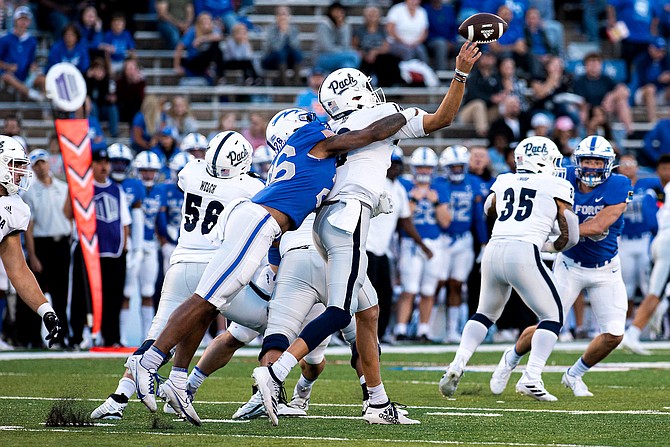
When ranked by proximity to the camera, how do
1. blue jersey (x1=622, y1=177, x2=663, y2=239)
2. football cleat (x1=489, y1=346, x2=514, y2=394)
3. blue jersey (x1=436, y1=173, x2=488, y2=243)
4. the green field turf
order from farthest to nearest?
blue jersey (x1=622, y1=177, x2=663, y2=239) → blue jersey (x1=436, y1=173, x2=488, y2=243) → football cleat (x1=489, y1=346, x2=514, y2=394) → the green field turf

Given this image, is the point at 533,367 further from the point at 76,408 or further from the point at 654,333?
the point at 654,333

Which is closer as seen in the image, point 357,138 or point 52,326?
point 52,326

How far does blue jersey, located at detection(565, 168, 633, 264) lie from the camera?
9008 mm

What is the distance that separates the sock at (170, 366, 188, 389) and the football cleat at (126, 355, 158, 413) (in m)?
0.16

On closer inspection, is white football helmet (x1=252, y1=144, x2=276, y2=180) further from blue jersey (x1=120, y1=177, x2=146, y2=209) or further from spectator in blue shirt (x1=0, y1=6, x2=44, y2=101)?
spectator in blue shirt (x1=0, y1=6, x2=44, y2=101)

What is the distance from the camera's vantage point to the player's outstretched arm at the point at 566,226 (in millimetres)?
8422

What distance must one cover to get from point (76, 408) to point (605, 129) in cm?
1085

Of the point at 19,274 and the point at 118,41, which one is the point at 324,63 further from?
the point at 19,274

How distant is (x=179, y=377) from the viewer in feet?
22.4

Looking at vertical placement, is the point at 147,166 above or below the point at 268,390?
below

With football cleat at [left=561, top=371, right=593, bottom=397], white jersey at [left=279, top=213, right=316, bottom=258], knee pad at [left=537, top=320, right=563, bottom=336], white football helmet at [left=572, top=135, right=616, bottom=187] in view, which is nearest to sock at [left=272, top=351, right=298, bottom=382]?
white jersey at [left=279, top=213, right=316, bottom=258]

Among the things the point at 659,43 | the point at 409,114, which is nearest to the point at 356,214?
the point at 409,114

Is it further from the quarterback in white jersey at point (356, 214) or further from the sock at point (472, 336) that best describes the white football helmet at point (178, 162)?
the quarterback in white jersey at point (356, 214)

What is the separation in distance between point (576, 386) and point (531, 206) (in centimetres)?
129
